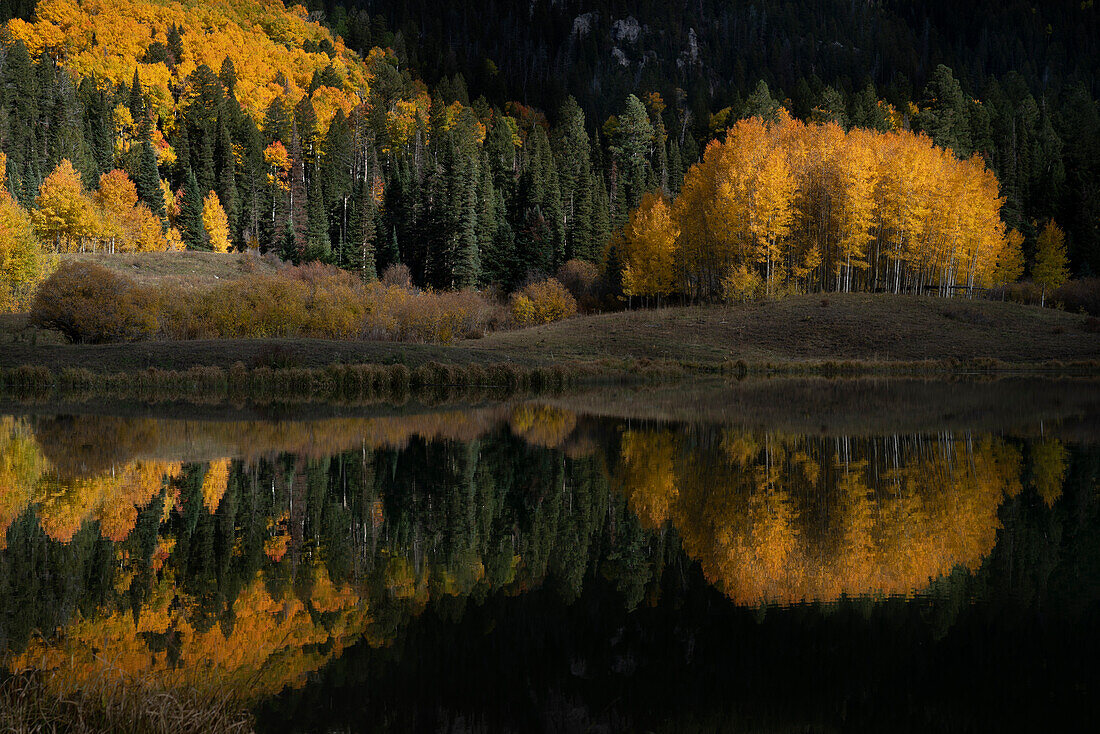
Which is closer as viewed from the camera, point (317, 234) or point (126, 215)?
point (126, 215)

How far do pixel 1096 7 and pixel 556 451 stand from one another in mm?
224077

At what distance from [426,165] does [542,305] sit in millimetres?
38758

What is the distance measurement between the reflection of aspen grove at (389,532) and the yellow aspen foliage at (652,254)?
51.8m

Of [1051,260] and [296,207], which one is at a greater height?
[296,207]

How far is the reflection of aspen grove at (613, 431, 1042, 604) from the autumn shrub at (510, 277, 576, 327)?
53709 mm

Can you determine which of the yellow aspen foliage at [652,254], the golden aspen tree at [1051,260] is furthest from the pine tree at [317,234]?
the golden aspen tree at [1051,260]

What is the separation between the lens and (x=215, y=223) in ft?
305

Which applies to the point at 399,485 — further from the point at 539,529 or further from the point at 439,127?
the point at 439,127

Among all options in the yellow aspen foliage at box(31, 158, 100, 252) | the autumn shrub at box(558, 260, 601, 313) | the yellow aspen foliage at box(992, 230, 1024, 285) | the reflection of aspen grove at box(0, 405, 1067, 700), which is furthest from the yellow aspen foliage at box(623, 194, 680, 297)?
the yellow aspen foliage at box(31, 158, 100, 252)

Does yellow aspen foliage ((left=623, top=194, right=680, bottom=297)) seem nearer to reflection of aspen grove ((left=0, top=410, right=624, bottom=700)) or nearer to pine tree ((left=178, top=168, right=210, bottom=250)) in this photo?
pine tree ((left=178, top=168, right=210, bottom=250))

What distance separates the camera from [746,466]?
16.4 metres

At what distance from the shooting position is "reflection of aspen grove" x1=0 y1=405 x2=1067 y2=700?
23.1 ft

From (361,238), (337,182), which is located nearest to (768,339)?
(361,238)

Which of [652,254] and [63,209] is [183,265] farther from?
[652,254]
